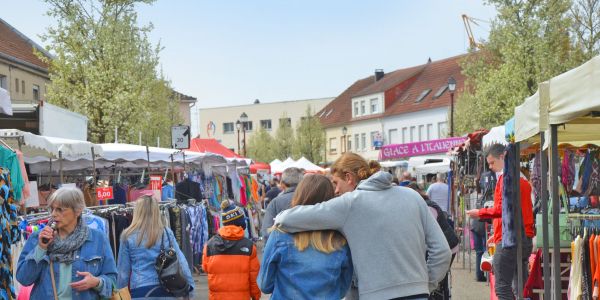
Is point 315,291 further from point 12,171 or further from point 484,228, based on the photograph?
point 484,228

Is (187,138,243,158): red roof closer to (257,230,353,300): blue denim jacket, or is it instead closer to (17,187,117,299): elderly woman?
(17,187,117,299): elderly woman

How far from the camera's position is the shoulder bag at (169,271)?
731 centimetres

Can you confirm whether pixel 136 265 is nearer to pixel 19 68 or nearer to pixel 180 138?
pixel 180 138

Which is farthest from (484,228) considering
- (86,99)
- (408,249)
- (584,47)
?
(584,47)

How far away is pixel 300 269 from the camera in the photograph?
524cm

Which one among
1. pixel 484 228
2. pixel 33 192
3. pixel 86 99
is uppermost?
pixel 86 99

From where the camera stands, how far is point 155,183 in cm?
1555

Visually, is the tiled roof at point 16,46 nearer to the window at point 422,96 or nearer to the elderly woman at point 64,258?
the window at point 422,96

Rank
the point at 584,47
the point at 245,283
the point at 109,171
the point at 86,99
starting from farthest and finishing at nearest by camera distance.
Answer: the point at 584,47, the point at 86,99, the point at 109,171, the point at 245,283

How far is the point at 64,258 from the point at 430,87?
62.5 meters

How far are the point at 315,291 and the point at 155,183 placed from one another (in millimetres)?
10635

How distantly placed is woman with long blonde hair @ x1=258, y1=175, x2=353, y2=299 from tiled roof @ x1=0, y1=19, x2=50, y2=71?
3738cm

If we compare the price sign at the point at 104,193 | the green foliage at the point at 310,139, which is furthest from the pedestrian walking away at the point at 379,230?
the green foliage at the point at 310,139

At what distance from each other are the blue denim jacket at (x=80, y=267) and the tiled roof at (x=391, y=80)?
214ft
